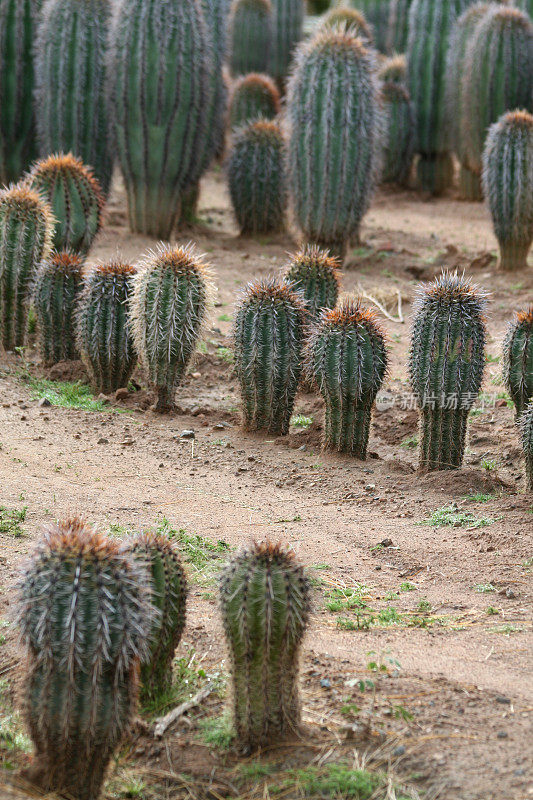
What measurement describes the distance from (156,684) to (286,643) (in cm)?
54

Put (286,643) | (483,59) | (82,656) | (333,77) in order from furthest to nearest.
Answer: (483,59), (333,77), (286,643), (82,656)

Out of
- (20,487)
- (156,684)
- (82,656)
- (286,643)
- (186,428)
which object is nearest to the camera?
(82,656)

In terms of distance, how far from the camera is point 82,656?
8.96 feet

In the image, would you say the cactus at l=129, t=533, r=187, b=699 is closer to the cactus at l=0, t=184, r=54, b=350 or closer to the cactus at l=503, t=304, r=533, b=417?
the cactus at l=503, t=304, r=533, b=417

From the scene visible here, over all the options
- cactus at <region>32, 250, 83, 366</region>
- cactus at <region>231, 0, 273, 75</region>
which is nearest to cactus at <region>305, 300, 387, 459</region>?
cactus at <region>32, 250, 83, 366</region>

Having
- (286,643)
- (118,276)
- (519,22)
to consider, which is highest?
(519,22)

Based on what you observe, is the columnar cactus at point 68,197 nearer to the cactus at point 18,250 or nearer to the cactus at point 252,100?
the cactus at point 18,250

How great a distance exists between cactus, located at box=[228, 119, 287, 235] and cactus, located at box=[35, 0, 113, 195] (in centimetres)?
147

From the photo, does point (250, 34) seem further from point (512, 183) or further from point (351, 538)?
point (351, 538)

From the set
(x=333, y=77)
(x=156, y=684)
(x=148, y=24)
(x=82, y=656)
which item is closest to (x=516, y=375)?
(x=156, y=684)

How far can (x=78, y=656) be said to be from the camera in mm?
2721

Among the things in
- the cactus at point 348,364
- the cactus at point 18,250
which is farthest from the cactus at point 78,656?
the cactus at point 18,250

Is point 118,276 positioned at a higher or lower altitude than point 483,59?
lower

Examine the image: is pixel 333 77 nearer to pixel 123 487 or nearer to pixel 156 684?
pixel 123 487
